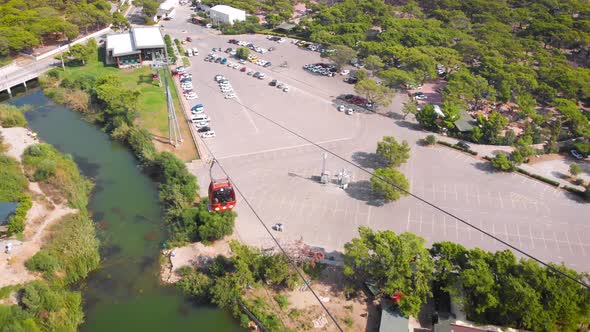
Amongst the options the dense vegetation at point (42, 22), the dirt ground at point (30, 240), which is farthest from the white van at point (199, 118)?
the dense vegetation at point (42, 22)

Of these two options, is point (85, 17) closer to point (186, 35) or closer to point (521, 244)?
point (186, 35)

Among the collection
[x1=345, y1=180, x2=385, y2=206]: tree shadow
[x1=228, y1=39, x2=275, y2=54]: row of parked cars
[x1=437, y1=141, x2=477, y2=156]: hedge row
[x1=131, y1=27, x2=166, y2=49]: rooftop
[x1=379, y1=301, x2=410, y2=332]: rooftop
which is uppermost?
[x1=131, y1=27, x2=166, y2=49]: rooftop

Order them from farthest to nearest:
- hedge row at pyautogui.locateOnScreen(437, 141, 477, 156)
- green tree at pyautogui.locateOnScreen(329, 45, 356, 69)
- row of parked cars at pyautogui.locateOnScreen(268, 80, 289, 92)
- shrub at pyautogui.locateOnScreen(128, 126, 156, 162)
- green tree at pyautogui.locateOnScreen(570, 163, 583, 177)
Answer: green tree at pyautogui.locateOnScreen(329, 45, 356, 69) → row of parked cars at pyautogui.locateOnScreen(268, 80, 289, 92) → hedge row at pyautogui.locateOnScreen(437, 141, 477, 156) → shrub at pyautogui.locateOnScreen(128, 126, 156, 162) → green tree at pyautogui.locateOnScreen(570, 163, 583, 177)

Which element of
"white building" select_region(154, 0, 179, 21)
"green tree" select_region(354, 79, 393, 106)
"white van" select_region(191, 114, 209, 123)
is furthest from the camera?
"white building" select_region(154, 0, 179, 21)

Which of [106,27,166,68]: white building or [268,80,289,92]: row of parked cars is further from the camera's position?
[106,27,166,68]: white building

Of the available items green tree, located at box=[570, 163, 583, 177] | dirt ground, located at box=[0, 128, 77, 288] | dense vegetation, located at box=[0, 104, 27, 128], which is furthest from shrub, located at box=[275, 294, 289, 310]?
dense vegetation, located at box=[0, 104, 27, 128]

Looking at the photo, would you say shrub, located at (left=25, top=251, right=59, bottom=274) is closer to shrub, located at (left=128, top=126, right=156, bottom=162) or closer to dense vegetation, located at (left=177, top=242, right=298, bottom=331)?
dense vegetation, located at (left=177, top=242, right=298, bottom=331)
